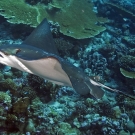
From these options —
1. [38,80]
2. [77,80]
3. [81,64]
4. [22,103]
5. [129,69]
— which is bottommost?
[81,64]

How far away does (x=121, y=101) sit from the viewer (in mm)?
5301

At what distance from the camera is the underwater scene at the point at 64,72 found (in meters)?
2.58

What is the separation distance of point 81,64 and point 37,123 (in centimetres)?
356

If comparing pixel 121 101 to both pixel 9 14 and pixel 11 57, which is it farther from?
pixel 9 14

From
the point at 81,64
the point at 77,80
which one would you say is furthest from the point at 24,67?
the point at 81,64

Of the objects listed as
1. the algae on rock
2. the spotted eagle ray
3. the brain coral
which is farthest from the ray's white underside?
the brain coral

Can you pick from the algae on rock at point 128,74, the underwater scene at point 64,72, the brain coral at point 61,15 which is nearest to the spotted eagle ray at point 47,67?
the underwater scene at point 64,72

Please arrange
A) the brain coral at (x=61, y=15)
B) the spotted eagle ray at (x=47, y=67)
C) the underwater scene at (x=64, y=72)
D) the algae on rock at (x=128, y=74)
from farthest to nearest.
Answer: the brain coral at (x=61, y=15) → the algae on rock at (x=128, y=74) → the underwater scene at (x=64, y=72) → the spotted eagle ray at (x=47, y=67)

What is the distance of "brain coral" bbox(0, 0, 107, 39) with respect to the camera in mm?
6964

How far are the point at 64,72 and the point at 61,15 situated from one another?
6.18m

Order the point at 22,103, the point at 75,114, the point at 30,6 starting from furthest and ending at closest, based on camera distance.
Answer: the point at 30,6 < the point at 75,114 < the point at 22,103

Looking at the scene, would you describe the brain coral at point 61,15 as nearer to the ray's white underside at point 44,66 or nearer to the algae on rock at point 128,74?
the algae on rock at point 128,74

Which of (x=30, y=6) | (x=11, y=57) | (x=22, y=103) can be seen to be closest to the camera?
(x=11, y=57)

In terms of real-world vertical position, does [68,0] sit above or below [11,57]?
below
